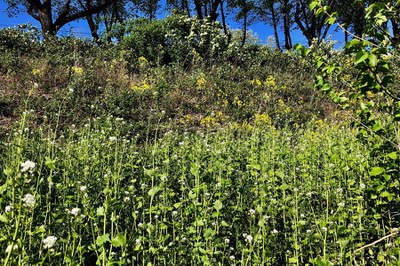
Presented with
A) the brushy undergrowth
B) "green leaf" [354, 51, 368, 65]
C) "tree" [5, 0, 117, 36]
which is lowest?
the brushy undergrowth

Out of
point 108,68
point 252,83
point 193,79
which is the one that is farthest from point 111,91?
point 252,83

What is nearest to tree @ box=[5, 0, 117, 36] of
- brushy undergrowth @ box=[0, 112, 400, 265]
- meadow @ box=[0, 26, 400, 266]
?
meadow @ box=[0, 26, 400, 266]

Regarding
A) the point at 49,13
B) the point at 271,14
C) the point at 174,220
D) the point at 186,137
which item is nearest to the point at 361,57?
the point at 174,220

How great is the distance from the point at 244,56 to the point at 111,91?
7751 mm

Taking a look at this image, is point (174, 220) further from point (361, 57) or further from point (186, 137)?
point (186, 137)

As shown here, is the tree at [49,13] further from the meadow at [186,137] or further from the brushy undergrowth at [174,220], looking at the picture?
the brushy undergrowth at [174,220]

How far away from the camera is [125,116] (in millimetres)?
8055

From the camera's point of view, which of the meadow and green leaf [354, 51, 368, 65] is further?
the meadow

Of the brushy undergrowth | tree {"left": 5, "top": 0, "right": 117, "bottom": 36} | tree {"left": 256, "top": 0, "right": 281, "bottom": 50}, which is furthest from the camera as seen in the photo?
tree {"left": 256, "top": 0, "right": 281, "bottom": 50}

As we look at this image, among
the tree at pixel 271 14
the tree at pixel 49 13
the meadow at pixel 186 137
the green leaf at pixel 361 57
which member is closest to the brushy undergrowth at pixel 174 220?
the meadow at pixel 186 137

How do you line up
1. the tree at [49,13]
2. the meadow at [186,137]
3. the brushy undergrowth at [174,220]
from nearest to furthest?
the brushy undergrowth at [174,220] → the meadow at [186,137] → the tree at [49,13]

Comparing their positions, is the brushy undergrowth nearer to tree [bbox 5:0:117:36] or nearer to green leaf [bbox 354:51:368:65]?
green leaf [bbox 354:51:368:65]

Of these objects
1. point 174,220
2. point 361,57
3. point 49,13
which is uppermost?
point 49,13

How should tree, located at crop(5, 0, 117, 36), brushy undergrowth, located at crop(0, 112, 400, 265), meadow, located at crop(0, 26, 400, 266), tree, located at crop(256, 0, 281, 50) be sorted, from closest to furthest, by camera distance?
brushy undergrowth, located at crop(0, 112, 400, 265) < meadow, located at crop(0, 26, 400, 266) < tree, located at crop(5, 0, 117, 36) < tree, located at crop(256, 0, 281, 50)
